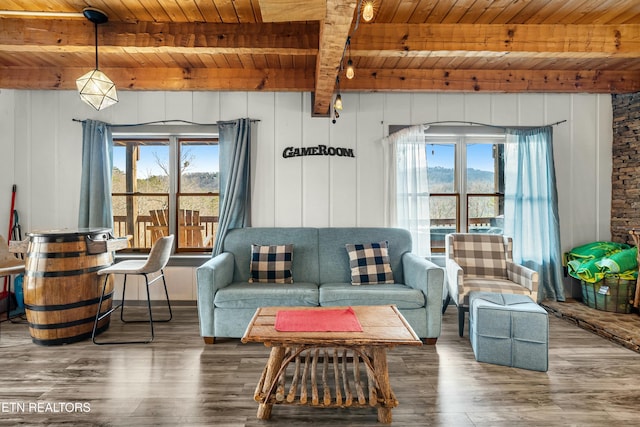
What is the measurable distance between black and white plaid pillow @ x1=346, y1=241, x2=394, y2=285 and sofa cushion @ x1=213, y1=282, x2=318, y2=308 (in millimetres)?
535

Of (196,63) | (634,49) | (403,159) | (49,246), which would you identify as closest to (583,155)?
(634,49)

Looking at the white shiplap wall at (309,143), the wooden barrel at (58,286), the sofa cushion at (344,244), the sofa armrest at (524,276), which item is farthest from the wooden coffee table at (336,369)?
the white shiplap wall at (309,143)

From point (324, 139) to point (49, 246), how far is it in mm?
2842

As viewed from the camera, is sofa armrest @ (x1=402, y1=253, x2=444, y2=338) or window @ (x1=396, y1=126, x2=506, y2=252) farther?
window @ (x1=396, y1=126, x2=506, y2=252)

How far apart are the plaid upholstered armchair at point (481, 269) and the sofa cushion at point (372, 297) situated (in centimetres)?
45

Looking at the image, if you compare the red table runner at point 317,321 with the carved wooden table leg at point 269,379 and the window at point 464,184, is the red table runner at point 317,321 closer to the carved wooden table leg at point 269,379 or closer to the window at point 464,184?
the carved wooden table leg at point 269,379

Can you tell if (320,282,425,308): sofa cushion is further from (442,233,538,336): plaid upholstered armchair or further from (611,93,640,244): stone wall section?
(611,93,640,244): stone wall section

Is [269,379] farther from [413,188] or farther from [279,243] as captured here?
[413,188]

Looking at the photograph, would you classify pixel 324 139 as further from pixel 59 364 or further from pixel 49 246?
pixel 59 364

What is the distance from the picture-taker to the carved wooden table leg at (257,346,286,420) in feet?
6.04

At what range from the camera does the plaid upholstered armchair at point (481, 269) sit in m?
2.93

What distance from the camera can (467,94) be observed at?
3.96 m

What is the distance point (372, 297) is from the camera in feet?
9.25

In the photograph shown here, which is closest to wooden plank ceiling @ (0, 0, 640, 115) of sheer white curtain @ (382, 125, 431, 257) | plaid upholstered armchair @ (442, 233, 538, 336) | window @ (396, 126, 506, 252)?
sheer white curtain @ (382, 125, 431, 257)
